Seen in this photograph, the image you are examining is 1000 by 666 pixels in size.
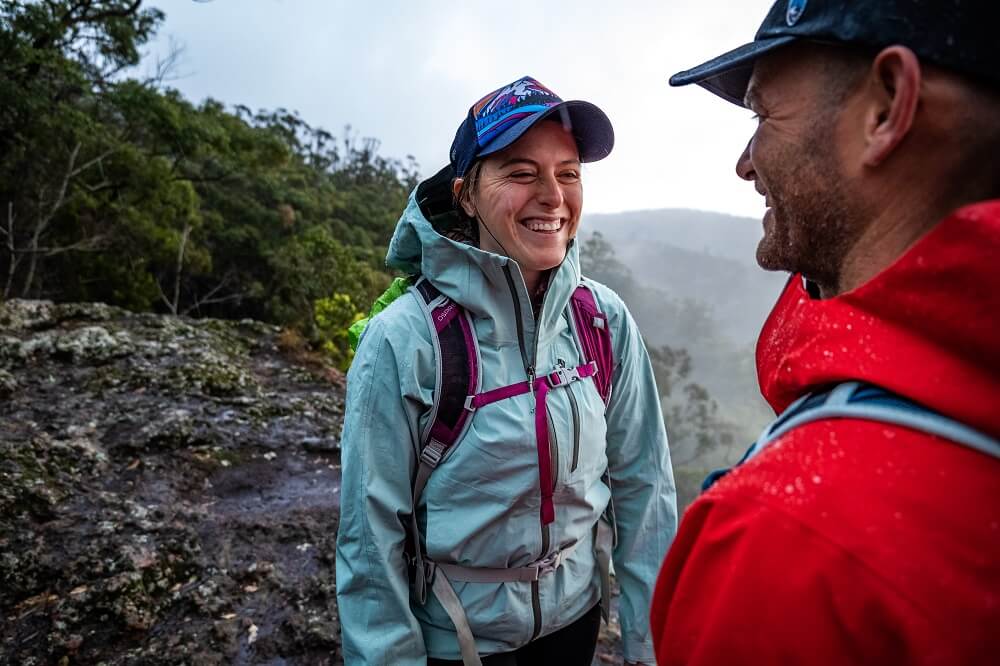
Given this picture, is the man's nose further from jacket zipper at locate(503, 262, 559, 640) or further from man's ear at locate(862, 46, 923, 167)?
jacket zipper at locate(503, 262, 559, 640)

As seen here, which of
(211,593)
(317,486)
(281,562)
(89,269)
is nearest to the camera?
(211,593)

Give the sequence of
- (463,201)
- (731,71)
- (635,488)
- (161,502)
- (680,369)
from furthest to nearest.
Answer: (680,369) → (161,502) → (635,488) → (463,201) → (731,71)

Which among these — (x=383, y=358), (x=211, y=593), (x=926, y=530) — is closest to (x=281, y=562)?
(x=211, y=593)

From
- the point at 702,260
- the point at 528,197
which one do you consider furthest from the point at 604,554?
the point at 702,260

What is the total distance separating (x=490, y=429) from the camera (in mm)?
1630

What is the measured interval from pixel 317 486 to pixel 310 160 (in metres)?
35.8

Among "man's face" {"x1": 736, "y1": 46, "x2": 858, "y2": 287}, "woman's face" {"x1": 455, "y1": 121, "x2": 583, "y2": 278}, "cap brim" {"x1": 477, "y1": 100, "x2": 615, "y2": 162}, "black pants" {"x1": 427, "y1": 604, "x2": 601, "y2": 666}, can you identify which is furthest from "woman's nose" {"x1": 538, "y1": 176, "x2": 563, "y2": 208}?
"black pants" {"x1": 427, "y1": 604, "x2": 601, "y2": 666}

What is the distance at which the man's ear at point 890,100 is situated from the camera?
73 centimetres

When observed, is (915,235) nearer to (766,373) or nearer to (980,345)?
(980,345)

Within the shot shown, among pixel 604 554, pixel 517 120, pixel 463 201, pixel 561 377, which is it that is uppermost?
pixel 517 120

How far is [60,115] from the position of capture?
35.0 ft

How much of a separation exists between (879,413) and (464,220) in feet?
5.38

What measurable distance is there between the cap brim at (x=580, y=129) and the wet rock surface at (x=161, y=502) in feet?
9.79

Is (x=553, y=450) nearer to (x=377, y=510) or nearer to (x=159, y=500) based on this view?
(x=377, y=510)
